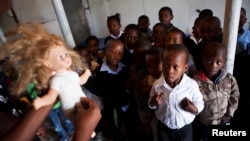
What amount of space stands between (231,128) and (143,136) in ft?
3.14

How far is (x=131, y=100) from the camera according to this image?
91.2 inches

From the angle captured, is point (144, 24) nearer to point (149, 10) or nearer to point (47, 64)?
point (149, 10)

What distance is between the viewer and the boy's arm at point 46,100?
86 centimetres

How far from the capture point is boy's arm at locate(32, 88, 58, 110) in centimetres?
86

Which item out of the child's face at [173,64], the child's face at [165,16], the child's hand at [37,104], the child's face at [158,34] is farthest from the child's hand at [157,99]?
the child's face at [165,16]

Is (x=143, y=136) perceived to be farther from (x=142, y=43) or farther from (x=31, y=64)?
(x=31, y=64)

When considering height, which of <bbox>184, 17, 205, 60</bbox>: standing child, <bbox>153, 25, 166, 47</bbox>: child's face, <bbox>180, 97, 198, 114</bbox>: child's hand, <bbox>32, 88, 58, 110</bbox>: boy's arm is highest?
<bbox>32, 88, 58, 110</bbox>: boy's arm

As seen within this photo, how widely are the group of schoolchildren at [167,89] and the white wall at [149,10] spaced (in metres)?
2.32

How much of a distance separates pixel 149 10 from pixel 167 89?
3.63 m

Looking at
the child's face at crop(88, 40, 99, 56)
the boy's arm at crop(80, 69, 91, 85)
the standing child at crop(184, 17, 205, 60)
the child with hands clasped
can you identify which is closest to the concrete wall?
the child's face at crop(88, 40, 99, 56)

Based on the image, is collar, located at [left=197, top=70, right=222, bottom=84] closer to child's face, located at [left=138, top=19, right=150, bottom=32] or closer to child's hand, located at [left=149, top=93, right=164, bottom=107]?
child's hand, located at [left=149, top=93, right=164, bottom=107]

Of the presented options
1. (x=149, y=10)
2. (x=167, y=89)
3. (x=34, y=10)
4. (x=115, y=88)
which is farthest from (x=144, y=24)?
(x=34, y=10)

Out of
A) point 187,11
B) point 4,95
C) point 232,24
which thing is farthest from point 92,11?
point 4,95

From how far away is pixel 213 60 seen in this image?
166cm
